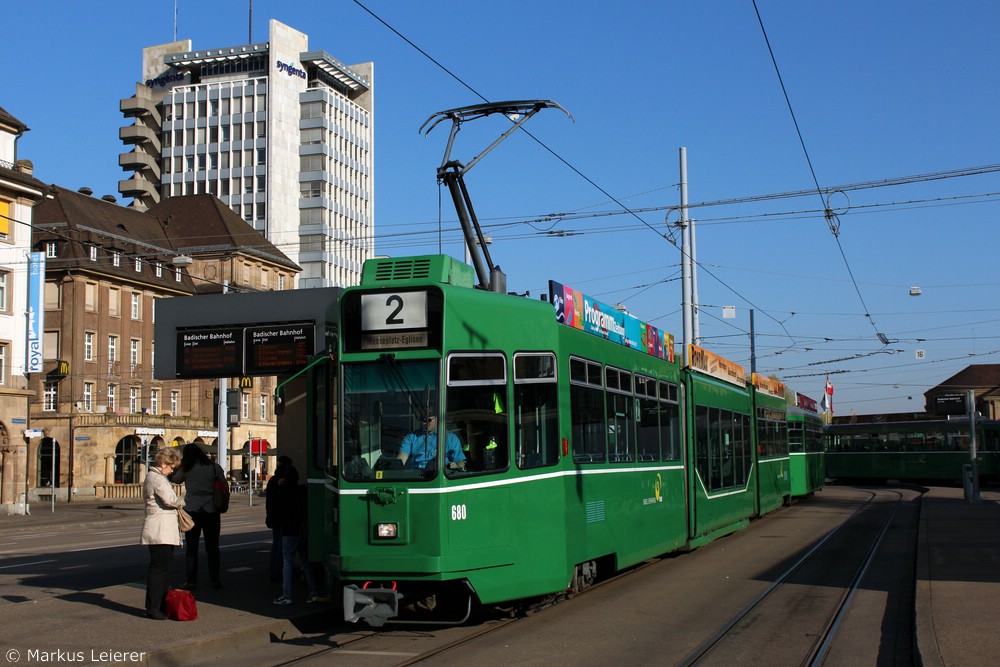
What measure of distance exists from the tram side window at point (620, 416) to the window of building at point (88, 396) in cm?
5469

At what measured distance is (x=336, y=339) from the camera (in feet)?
33.5

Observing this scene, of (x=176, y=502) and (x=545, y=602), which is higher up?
(x=176, y=502)

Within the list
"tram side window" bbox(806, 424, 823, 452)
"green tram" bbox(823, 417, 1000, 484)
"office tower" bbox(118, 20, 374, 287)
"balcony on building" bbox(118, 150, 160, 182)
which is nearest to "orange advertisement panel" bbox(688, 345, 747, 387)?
"tram side window" bbox(806, 424, 823, 452)

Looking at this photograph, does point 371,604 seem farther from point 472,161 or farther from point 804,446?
point 804,446

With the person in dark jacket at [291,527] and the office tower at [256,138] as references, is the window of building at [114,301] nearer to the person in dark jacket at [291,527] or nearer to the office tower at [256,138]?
the office tower at [256,138]

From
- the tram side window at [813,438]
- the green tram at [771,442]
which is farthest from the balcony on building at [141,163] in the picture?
the green tram at [771,442]

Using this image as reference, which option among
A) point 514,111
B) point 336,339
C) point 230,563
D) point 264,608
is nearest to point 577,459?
point 336,339

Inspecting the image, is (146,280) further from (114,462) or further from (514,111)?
(514,111)

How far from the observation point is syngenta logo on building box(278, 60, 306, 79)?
10312cm

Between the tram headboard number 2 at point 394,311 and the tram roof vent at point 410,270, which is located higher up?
the tram roof vent at point 410,270

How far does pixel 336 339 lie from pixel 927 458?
46.5m

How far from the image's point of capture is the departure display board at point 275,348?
1592 centimetres

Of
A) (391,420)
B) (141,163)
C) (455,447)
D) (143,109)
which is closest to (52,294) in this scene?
(141,163)

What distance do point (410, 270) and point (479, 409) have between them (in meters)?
1.47
